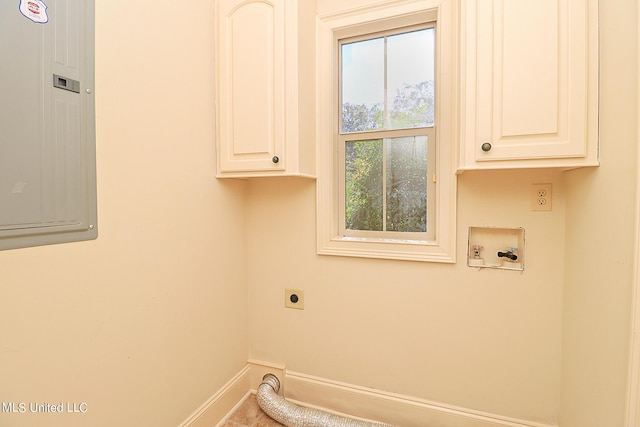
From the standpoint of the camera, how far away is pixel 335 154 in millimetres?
1714

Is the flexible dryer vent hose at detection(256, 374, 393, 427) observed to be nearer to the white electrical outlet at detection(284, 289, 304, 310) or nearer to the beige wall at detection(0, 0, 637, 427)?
the beige wall at detection(0, 0, 637, 427)

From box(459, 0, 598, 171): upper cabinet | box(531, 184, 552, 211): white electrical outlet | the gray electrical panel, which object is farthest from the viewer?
box(531, 184, 552, 211): white electrical outlet

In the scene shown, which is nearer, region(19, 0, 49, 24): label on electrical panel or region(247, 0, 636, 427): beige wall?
Answer: region(19, 0, 49, 24): label on electrical panel

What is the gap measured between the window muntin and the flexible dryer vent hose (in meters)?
0.96

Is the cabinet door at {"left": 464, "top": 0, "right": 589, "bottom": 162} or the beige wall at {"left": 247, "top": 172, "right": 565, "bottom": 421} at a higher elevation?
the cabinet door at {"left": 464, "top": 0, "right": 589, "bottom": 162}

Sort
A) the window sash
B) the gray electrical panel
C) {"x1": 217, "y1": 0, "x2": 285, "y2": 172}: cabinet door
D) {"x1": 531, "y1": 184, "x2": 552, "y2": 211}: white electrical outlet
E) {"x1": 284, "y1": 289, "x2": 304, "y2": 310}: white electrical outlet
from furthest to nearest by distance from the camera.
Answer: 1. {"x1": 284, "y1": 289, "x2": 304, "y2": 310}: white electrical outlet
2. the window sash
3. {"x1": 217, "y1": 0, "x2": 285, "y2": 172}: cabinet door
4. {"x1": 531, "y1": 184, "x2": 552, "y2": 211}: white electrical outlet
5. the gray electrical panel

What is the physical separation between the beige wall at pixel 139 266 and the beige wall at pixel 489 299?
39 centimetres

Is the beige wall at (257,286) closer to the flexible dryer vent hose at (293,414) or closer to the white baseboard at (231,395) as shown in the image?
the white baseboard at (231,395)

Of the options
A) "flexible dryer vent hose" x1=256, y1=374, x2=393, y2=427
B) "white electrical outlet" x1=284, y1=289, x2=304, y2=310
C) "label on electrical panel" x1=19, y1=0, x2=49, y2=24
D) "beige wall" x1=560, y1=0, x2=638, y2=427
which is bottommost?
"flexible dryer vent hose" x1=256, y1=374, x2=393, y2=427

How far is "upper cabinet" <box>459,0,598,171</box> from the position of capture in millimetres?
1087

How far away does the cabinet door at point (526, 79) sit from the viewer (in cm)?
109

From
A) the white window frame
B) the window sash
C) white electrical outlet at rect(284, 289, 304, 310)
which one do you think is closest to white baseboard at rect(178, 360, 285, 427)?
white electrical outlet at rect(284, 289, 304, 310)

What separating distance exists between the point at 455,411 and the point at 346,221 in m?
1.12

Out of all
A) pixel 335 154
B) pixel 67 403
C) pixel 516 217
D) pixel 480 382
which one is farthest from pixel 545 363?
pixel 67 403
